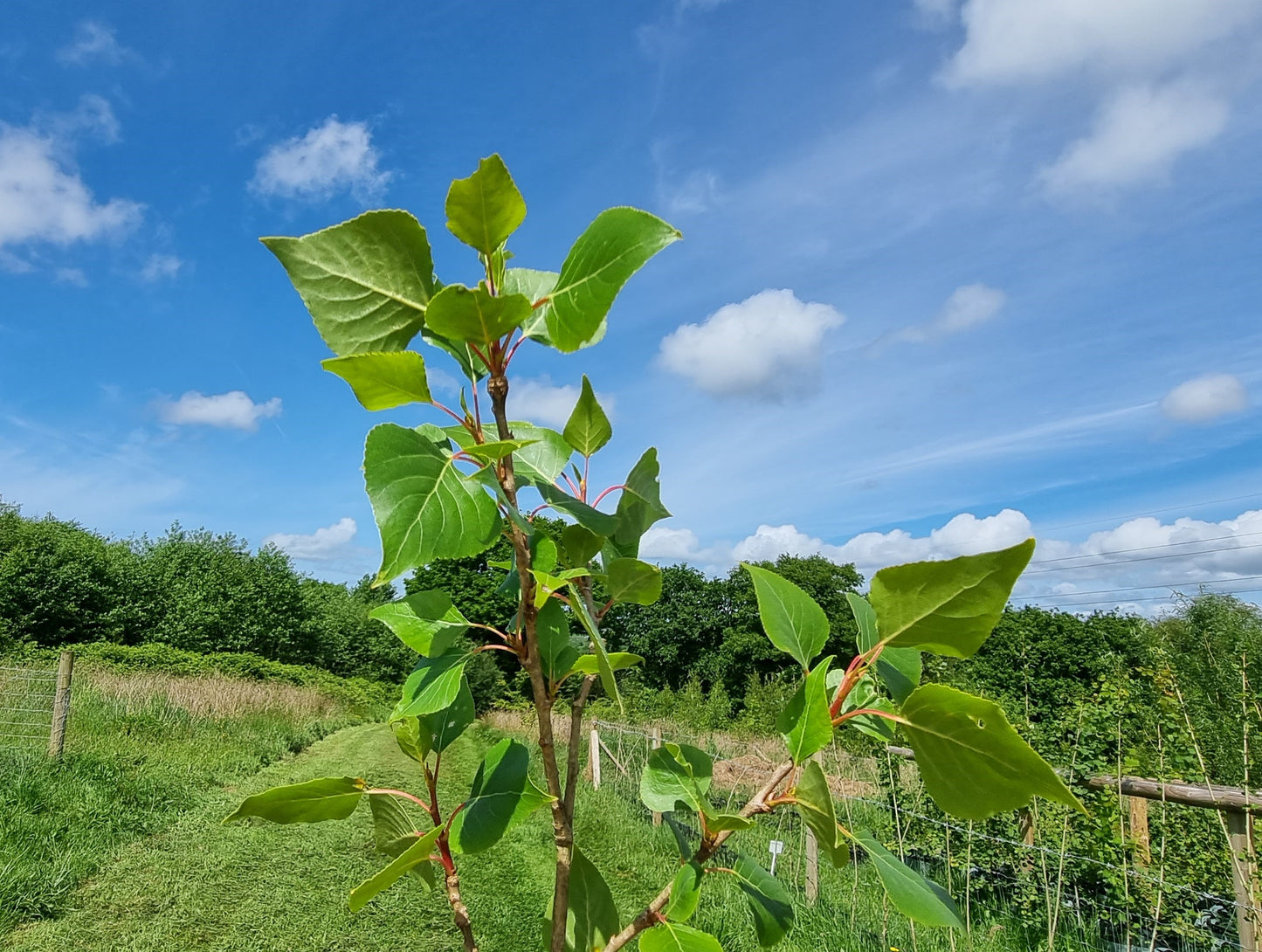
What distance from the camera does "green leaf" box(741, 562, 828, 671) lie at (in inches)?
24.4

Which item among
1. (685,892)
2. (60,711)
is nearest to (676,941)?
(685,892)

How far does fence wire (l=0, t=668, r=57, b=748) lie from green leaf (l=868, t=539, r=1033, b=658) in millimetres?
8858

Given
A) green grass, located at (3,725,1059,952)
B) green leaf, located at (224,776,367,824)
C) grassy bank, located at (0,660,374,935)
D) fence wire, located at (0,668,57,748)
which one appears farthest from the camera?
fence wire, located at (0,668,57,748)

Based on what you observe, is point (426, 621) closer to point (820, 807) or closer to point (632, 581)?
point (632, 581)

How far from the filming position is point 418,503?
1.61 feet

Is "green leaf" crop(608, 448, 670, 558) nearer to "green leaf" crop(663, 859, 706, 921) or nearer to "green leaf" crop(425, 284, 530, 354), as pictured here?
"green leaf" crop(425, 284, 530, 354)

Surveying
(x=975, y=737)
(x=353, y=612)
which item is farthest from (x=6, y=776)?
(x=353, y=612)

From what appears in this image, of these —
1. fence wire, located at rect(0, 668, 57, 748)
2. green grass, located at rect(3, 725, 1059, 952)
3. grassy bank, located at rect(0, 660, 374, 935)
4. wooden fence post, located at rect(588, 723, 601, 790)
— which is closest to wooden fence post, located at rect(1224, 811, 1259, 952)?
green grass, located at rect(3, 725, 1059, 952)

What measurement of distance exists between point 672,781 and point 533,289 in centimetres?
45

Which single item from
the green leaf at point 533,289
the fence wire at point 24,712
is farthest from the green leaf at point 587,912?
the fence wire at point 24,712

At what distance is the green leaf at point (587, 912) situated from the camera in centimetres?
68

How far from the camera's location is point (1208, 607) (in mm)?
26297

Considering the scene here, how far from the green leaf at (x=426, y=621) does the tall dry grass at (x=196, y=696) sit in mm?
11089

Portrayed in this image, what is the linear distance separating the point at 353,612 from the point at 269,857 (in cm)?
2809
